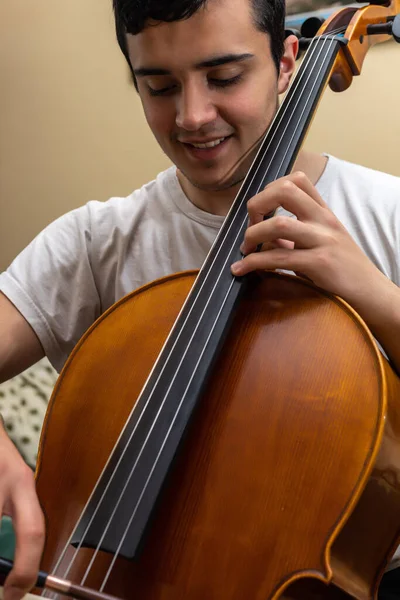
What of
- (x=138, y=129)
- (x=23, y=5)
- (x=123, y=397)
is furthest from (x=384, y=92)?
(x=23, y=5)

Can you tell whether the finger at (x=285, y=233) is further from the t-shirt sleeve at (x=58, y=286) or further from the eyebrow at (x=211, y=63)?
the t-shirt sleeve at (x=58, y=286)

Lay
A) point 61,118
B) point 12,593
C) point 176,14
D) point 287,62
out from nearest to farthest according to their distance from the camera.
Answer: point 12,593 → point 176,14 → point 287,62 → point 61,118

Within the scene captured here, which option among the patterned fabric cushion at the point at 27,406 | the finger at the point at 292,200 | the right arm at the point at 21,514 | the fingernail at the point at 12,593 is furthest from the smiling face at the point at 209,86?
the patterned fabric cushion at the point at 27,406

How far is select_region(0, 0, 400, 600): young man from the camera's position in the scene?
61 cm

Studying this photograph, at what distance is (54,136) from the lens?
1.87 metres

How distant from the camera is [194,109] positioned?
77 centimetres

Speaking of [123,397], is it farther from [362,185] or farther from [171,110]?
[362,185]

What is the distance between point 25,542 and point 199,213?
0.60m

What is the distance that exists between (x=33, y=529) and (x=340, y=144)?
3.86 feet

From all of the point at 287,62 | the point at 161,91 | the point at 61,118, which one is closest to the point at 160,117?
the point at 161,91

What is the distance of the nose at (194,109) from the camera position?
0.76 metres

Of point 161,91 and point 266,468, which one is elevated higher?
point 161,91

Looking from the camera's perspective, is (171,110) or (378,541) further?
(171,110)

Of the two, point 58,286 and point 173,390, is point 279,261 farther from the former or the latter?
point 58,286
